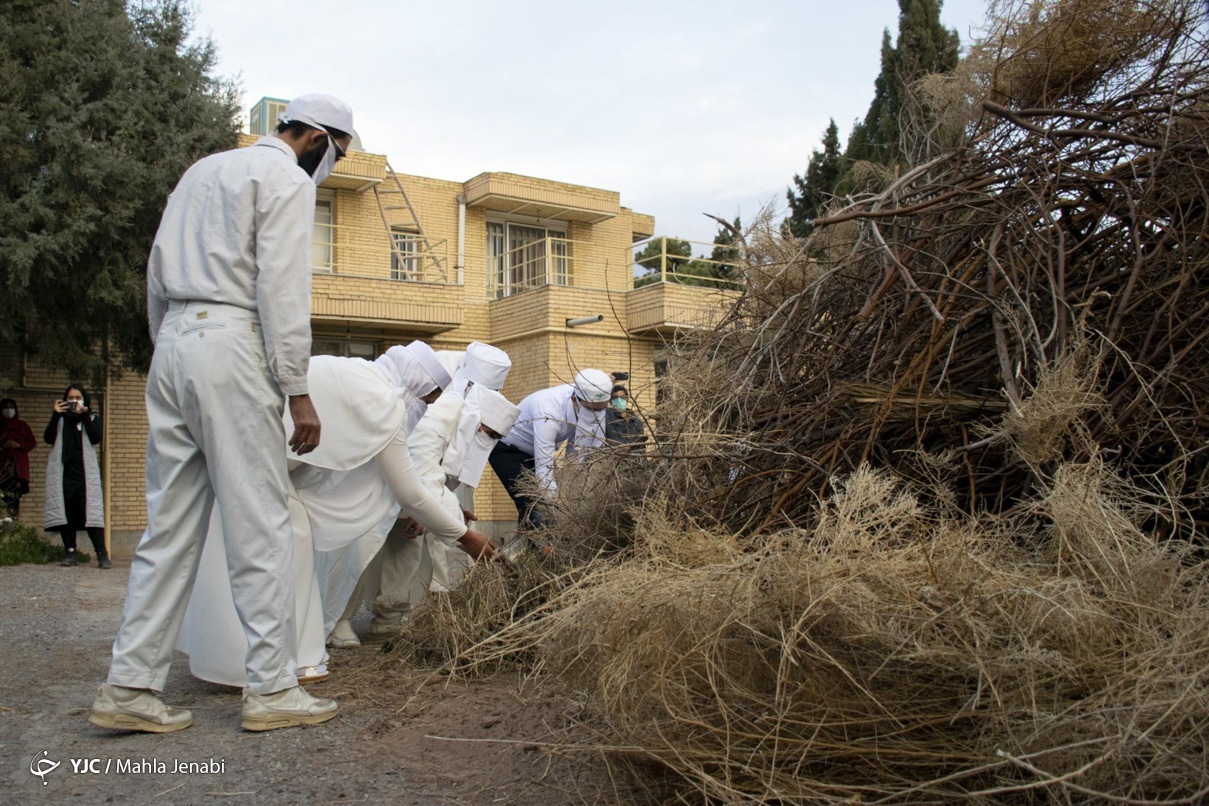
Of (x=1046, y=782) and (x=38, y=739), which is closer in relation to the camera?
(x=1046, y=782)

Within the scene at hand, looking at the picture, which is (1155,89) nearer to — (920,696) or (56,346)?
(920,696)

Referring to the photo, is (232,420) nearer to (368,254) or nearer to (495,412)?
(495,412)

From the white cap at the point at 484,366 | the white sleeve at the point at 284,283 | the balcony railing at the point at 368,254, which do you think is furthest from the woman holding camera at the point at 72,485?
the balcony railing at the point at 368,254

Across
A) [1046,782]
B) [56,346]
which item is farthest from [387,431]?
[56,346]

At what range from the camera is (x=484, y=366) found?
7.10 m

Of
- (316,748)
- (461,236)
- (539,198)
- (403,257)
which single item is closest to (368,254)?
(403,257)

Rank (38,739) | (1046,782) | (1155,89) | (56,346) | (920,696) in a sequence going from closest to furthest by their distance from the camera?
(1046,782) → (920,696) → (38,739) → (1155,89) → (56,346)

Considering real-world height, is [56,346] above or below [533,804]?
above

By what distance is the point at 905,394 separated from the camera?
3391 millimetres

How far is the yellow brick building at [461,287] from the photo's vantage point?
16.2 metres

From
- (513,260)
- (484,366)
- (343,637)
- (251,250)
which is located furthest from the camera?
(513,260)

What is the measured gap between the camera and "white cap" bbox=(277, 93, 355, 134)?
3930mm

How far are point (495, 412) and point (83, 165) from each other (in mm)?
7779

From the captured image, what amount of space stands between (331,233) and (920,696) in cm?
2077
